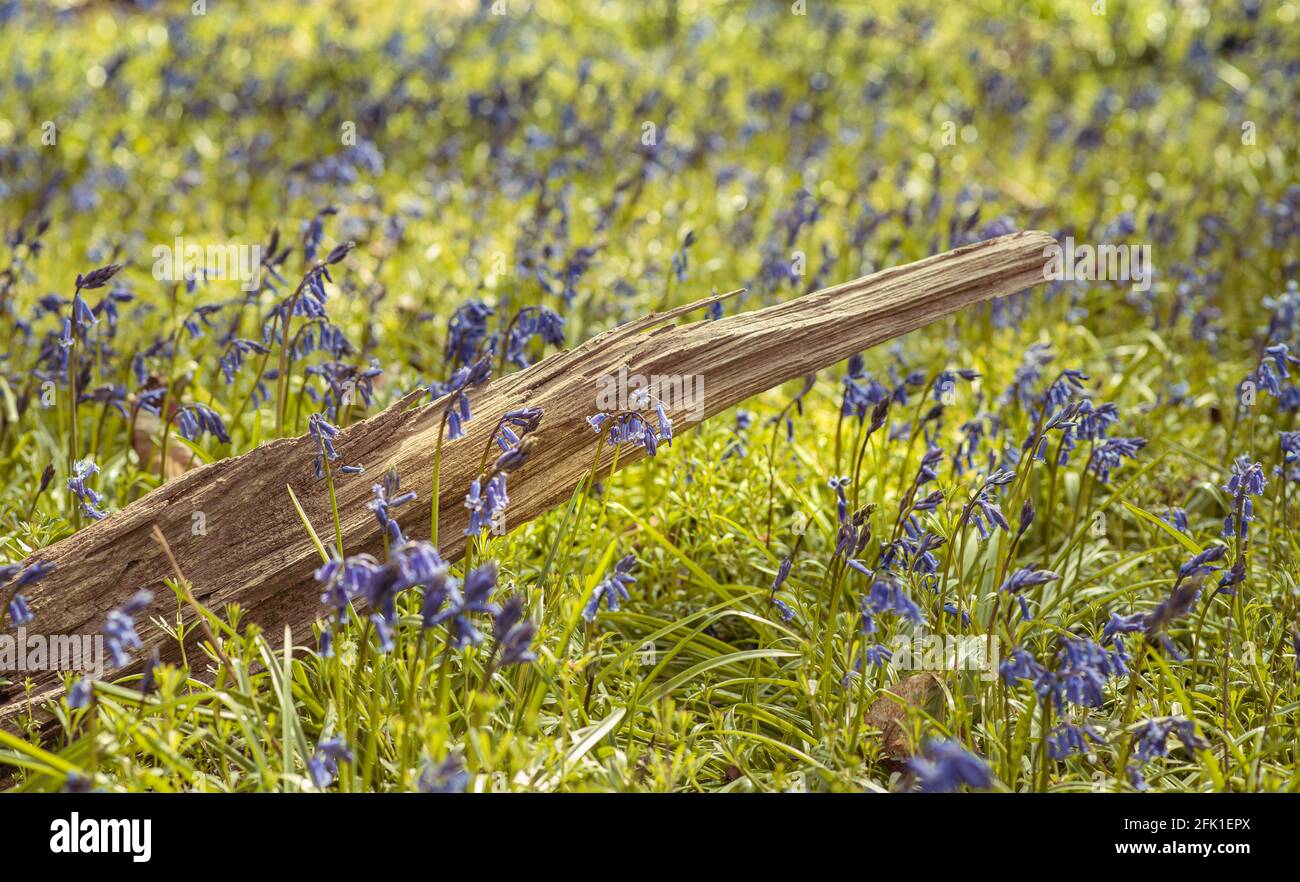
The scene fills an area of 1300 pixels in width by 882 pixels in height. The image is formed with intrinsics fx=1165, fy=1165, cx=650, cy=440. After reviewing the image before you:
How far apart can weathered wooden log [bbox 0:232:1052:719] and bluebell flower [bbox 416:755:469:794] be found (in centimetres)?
103

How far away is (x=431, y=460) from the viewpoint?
320 cm

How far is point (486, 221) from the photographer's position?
6.70 metres

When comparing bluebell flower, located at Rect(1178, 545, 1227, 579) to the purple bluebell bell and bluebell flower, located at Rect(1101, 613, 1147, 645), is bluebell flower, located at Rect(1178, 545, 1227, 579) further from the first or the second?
the purple bluebell bell

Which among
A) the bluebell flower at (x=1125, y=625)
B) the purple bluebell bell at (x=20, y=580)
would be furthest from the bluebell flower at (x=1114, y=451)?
the purple bluebell bell at (x=20, y=580)

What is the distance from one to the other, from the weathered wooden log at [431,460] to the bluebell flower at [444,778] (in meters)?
1.03

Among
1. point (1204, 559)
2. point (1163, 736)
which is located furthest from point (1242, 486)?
point (1163, 736)

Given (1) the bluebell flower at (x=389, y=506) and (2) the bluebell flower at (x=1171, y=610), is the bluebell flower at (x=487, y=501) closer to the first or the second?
(1) the bluebell flower at (x=389, y=506)

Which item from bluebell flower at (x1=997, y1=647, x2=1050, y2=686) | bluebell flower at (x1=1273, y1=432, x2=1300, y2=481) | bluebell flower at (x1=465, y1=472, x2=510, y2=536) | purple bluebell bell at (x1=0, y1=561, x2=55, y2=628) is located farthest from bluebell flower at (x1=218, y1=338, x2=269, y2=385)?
bluebell flower at (x1=1273, y1=432, x2=1300, y2=481)

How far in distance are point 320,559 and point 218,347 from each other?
2337mm

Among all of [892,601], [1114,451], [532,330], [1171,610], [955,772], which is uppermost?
[532,330]

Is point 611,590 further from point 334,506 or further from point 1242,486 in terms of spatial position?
point 1242,486

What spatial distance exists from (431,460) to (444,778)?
3.99ft

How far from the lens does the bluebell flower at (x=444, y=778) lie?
2141mm
